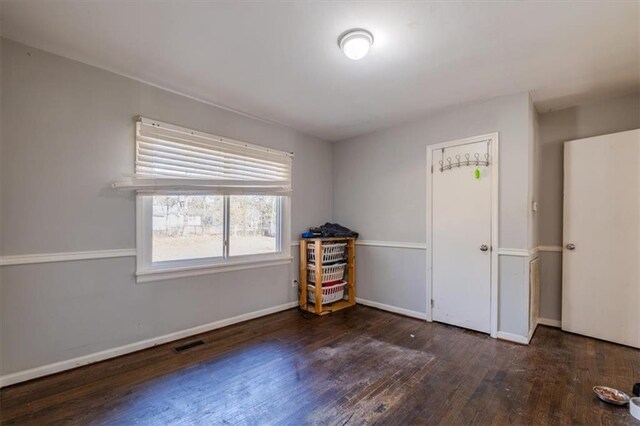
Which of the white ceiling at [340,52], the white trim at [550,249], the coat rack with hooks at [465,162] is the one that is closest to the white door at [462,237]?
the coat rack with hooks at [465,162]

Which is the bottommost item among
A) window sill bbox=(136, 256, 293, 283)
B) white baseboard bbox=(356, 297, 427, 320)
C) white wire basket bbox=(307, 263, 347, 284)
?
white baseboard bbox=(356, 297, 427, 320)

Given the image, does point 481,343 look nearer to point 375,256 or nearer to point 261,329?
point 375,256

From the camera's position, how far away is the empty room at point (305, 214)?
1909mm

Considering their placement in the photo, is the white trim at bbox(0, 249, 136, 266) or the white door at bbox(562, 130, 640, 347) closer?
the white trim at bbox(0, 249, 136, 266)

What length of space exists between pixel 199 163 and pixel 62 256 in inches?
54.6

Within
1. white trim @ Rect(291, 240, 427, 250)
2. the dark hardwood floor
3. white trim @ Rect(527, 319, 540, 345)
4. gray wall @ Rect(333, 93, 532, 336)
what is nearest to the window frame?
white trim @ Rect(291, 240, 427, 250)

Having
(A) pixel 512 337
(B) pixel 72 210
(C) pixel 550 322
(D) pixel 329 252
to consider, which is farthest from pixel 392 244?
(B) pixel 72 210

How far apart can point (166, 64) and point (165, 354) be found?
98.8 inches

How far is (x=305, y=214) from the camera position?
4.17 metres

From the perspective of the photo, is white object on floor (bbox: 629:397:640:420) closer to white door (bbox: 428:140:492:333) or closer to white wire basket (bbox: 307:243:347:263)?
white door (bbox: 428:140:492:333)

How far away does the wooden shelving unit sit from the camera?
3771 millimetres

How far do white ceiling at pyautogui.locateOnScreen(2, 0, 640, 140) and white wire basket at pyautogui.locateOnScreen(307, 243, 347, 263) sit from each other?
6.07 feet

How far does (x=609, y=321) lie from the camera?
289cm

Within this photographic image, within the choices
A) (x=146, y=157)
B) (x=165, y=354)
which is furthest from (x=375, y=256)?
(x=146, y=157)
